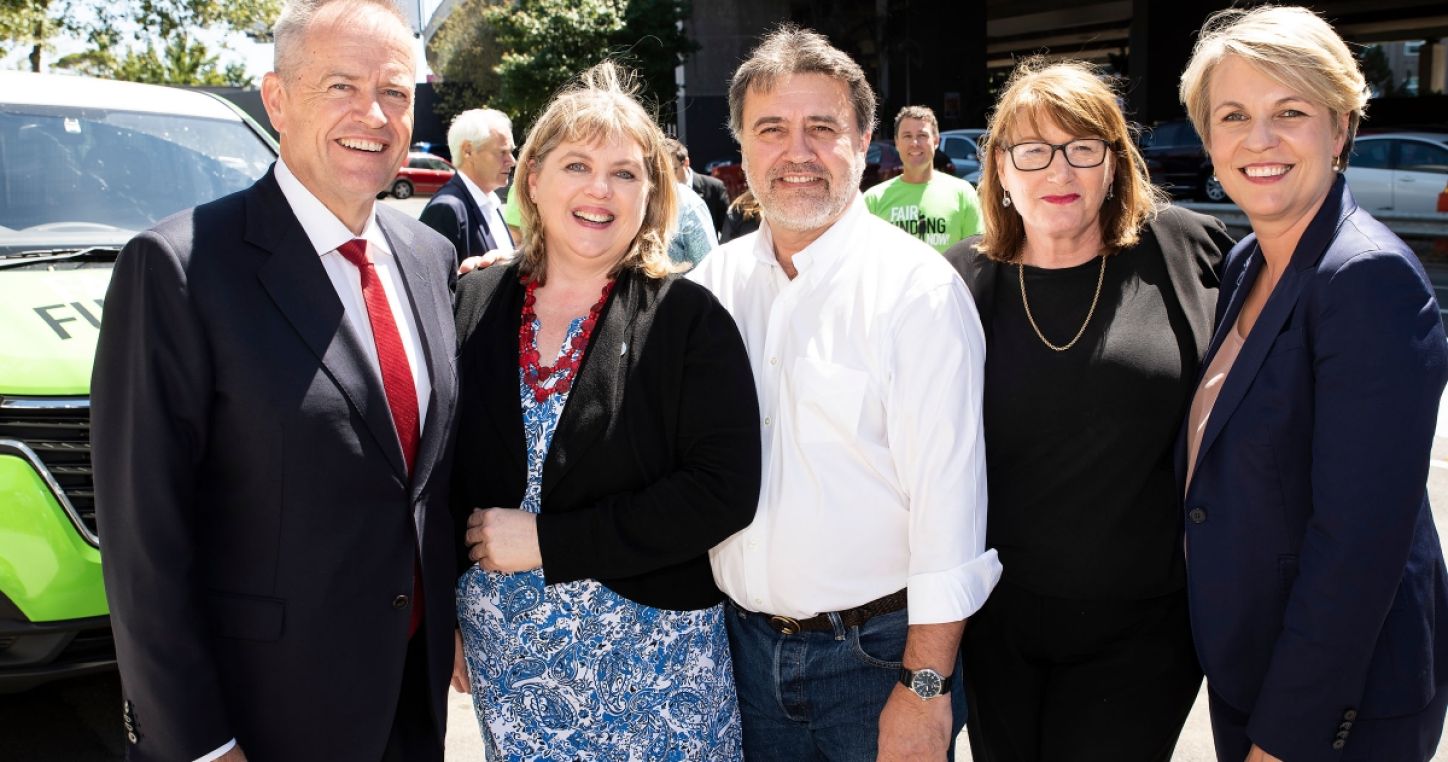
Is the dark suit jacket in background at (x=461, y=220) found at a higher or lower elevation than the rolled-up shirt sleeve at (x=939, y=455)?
higher

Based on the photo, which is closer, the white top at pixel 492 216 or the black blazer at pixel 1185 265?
the black blazer at pixel 1185 265

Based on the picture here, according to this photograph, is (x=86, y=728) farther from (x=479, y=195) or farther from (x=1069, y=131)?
(x=1069, y=131)

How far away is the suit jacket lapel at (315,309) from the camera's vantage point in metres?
1.95

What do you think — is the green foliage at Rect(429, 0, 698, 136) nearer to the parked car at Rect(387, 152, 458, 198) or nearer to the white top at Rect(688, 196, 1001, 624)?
the parked car at Rect(387, 152, 458, 198)

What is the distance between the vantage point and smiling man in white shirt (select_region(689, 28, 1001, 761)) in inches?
87.2

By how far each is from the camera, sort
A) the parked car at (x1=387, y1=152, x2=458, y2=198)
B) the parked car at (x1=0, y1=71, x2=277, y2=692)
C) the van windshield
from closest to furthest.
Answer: the parked car at (x1=0, y1=71, x2=277, y2=692)
the van windshield
the parked car at (x1=387, y1=152, x2=458, y2=198)

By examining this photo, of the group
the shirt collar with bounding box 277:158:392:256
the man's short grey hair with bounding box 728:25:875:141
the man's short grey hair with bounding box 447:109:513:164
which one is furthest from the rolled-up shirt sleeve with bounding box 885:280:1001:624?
the man's short grey hair with bounding box 447:109:513:164

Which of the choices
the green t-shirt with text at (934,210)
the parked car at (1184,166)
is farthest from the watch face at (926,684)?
the parked car at (1184,166)

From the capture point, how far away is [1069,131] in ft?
8.16

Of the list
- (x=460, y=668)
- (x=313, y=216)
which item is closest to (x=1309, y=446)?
(x=460, y=668)

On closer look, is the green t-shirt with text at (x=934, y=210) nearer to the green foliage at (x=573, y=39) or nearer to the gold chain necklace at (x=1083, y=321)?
the gold chain necklace at (x=1083, y=321)

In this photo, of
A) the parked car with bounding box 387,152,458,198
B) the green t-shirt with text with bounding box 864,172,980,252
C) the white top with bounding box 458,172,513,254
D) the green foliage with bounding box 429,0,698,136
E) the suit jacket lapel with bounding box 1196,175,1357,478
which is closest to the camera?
the suit jacket lapel with bounding box 1196,175,1357,478

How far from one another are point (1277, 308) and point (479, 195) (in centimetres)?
471

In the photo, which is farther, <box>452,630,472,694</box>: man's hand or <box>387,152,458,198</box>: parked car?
<box>387,152,458,198</box>: parked car
